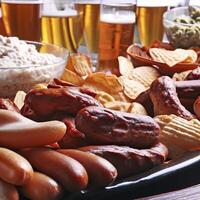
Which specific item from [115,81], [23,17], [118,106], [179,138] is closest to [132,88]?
[115,81]

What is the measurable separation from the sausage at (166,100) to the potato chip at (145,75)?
0.18 m

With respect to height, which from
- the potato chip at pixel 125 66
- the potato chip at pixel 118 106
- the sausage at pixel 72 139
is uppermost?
the sausage at pixel 72 139

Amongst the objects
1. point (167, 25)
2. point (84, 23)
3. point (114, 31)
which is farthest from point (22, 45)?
point (167, 25)

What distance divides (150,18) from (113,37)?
235 mm

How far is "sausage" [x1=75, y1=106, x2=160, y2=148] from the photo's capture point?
0.78 m

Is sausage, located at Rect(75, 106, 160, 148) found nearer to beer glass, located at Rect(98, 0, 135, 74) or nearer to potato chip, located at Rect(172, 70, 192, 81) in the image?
potato chip, located at Rect(172, 70, 192, 81)

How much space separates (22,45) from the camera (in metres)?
1.19

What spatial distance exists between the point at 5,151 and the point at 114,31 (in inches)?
31.4

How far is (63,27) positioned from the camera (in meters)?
1.53

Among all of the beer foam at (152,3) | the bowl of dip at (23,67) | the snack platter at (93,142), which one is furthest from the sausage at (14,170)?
the beer foam at (152,3)

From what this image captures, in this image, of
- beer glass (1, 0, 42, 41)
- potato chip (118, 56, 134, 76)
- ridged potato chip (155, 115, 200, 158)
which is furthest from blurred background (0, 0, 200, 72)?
ridged potato chip (155, 115, 200, 158)

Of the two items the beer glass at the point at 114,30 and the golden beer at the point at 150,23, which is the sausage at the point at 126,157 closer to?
the beer glass at the point at 114,30

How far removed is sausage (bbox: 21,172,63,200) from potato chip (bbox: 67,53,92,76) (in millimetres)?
579

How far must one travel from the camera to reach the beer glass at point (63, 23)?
1.54m
